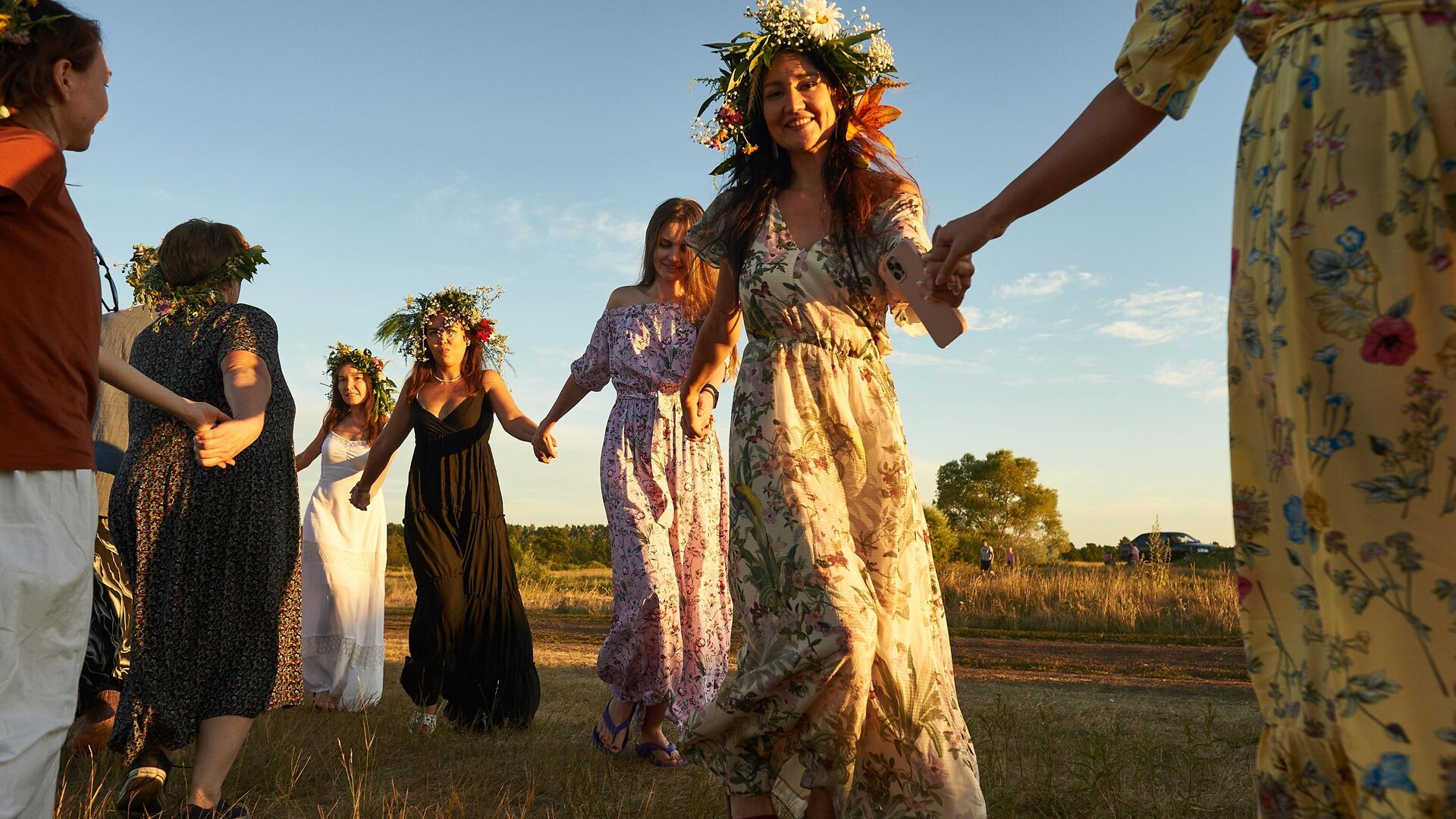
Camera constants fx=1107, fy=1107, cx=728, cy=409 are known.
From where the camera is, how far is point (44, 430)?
2576mm

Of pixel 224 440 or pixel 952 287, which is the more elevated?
pixel 952 287

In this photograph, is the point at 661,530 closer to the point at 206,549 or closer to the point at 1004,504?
the point at 206,549

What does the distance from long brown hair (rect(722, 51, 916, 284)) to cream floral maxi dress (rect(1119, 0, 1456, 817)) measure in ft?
5.54

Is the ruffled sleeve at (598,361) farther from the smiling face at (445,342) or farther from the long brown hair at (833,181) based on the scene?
the long brown hair at (833,181)

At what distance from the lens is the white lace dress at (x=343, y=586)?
795cm

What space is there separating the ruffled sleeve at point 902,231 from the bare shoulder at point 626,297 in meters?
2.79

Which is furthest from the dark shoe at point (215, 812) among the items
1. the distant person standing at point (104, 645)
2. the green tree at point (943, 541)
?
the green tree at point (943, 541)

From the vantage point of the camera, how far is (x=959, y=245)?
2439 millimetres

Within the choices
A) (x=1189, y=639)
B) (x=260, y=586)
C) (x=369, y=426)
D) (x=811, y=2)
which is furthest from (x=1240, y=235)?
(x=1189, y=639)

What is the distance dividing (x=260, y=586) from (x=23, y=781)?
181 centimetres

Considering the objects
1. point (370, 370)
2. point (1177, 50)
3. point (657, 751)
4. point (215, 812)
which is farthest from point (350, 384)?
point (1177, 50)

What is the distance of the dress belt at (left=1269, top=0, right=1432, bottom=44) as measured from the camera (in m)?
1.66

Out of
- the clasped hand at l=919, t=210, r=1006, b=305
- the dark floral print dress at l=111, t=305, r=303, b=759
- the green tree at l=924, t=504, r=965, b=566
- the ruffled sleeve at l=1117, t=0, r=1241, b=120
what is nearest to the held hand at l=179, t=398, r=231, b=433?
the dark floral print dress at l=111, t=305, r=303, b=759

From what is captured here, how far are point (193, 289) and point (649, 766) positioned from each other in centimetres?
298
